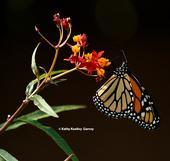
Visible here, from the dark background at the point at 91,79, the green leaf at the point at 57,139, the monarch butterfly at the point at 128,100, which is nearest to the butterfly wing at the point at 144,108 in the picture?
the monarch butterfly at the point at 128,100

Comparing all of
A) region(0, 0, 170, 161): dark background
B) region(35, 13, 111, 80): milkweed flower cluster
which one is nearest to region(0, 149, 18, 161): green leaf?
region(35, 13, 111, 80): milkweed flower cluster

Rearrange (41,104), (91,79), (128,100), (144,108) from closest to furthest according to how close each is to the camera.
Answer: (41,104)
(144,108)
(128,100)
(91,79)

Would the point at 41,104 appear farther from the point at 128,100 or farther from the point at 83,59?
the point at 128,100

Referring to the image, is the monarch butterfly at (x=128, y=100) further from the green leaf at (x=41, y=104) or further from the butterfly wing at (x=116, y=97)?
the green leaf at (x=41, y=104)

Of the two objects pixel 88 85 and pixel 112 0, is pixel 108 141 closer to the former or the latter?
pixel 88 85

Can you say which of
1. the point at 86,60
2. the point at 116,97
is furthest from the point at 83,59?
the point at 116,97

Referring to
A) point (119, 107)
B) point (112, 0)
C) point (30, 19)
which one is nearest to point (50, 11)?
point (30, 19)

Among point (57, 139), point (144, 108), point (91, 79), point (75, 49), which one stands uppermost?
point (75, 49)
